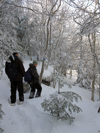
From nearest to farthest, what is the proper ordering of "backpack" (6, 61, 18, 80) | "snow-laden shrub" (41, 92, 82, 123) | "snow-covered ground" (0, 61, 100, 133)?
"snow-covered ground" (0, 61, 100, 133) < "snow-laden shrub" (41, 92, 82, 123) < "backpack" (6, 61, 18, 80)

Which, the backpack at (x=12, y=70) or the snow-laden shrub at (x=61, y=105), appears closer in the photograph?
the snow-laden shrub at (x=61, y=105)

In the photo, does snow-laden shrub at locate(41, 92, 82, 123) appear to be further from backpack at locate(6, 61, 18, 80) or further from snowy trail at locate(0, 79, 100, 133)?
backpack at locate(6, 61, 18, 80)

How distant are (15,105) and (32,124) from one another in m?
1.19

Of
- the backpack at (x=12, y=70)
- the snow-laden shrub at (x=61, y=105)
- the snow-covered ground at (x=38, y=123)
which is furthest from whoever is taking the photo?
the backpack at (x=12, y=70)

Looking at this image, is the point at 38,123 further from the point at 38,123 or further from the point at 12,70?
the point at 12,70

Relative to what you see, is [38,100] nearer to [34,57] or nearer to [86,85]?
[34,57]

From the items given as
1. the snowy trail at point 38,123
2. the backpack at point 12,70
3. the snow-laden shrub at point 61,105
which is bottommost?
the snowy trail at point 38,123

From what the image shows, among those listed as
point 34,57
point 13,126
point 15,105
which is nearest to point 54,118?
point 13,126

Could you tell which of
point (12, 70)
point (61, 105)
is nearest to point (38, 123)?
point (61, 105)

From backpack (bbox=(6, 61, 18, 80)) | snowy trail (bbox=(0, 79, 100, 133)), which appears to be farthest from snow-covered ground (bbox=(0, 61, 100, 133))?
backpack (bbox=(6, 61, 18, 80))

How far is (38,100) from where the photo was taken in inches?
164

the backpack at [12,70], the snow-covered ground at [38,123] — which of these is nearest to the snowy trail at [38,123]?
the snow-covered ground at [38,123]

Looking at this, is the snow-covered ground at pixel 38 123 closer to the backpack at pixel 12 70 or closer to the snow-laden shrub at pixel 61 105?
the snow-laden shrub at pixel 61 105

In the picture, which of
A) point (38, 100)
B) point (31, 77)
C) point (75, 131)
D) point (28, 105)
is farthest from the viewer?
point (31, 77)
